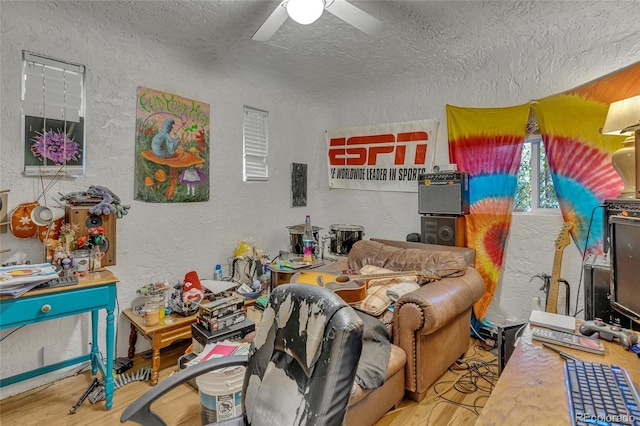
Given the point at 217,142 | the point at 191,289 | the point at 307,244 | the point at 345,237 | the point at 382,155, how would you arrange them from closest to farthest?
the point at 191,289, the point at 217,142, the point at 307,244, the point at 345,237, the point at 382,155

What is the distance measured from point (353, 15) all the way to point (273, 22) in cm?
44

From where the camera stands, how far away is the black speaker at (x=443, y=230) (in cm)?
263

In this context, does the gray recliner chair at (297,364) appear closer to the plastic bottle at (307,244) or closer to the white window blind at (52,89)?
the plastic bottle at (307,244)

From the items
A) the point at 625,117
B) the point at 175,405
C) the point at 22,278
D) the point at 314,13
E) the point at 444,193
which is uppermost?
the point at 314,13

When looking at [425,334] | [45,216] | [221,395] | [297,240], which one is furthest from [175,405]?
[297,240]

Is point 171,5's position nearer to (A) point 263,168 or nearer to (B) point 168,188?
(B) point 168,188

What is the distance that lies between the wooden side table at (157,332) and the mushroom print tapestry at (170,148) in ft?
2.98

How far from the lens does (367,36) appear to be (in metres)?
2.29

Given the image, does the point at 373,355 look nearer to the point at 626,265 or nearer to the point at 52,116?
the point at 626,265

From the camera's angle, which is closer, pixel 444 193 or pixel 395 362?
pixel 395 362

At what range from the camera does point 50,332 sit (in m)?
2.09

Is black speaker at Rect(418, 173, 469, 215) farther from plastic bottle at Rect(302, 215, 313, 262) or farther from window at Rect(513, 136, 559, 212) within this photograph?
plastic bottle at Rect(302, 215, 313, 262)

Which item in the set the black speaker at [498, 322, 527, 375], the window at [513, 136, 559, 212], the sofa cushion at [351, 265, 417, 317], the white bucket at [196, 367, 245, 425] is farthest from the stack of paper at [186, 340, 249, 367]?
the window at [513, 136, 559, 212]

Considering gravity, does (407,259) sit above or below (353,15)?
below
